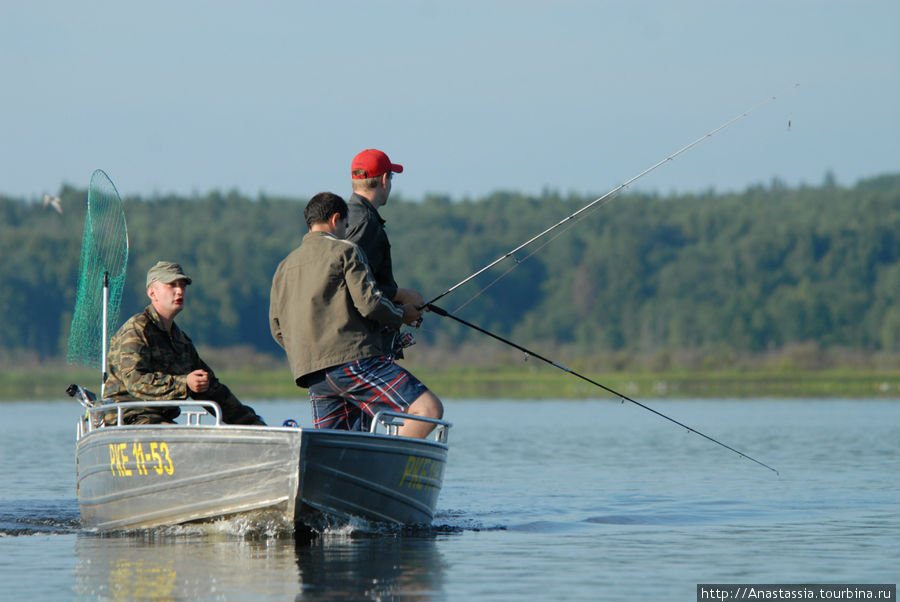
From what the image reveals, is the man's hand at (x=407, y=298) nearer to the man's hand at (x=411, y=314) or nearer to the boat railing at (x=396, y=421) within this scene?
the man's hand at (x=411, y=314)

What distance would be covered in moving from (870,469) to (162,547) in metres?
8.48

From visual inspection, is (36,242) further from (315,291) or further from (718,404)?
(315,291)

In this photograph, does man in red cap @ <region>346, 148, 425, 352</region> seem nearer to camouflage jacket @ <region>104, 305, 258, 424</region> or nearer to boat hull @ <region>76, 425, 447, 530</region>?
boat hull @ <region>76, 425, 447, 530</region>

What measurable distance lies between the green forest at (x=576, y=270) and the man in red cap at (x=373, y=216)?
63427 millimetres

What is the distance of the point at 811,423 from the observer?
2619 centimetres

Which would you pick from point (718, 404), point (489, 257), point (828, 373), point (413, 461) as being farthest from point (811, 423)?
point (489, 257)

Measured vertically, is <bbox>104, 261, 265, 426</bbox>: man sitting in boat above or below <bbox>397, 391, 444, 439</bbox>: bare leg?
above

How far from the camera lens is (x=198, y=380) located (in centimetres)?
835

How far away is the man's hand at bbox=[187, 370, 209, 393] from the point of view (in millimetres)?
8344

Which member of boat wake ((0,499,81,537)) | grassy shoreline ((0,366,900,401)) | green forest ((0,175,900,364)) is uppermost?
green forest ((0,175,900,364))

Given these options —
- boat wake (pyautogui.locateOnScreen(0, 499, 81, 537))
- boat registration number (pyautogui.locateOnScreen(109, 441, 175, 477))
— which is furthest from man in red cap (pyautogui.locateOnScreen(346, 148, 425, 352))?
boat wake (pyautogui.locateOnScreen(0, 499, 81, 537))

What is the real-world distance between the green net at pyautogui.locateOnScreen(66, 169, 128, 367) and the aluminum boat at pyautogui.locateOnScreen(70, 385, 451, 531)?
1463 mm

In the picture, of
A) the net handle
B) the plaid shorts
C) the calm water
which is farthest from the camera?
the net handle

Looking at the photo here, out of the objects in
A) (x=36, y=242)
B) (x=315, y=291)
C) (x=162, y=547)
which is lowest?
(x=162, y=547)
